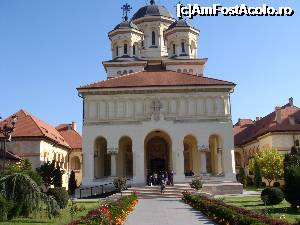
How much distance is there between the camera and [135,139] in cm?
4131

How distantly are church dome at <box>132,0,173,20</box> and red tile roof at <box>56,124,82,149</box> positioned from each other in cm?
2010

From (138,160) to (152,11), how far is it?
24944 millimetres

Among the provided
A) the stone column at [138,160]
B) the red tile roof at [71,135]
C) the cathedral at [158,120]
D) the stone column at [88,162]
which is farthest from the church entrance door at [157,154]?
the red tile roof at [71,135]

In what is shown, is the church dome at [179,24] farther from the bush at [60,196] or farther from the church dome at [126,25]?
the bush at [60,196]

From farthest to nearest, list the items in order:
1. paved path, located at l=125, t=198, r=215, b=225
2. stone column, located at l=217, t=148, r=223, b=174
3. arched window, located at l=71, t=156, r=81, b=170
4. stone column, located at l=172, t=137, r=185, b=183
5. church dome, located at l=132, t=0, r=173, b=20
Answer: arched window, located at l=71, t=156, r=81, b=170
church dome, located at l=132, t=0, r=173, b=20
stone column, located at l=217, t=148, r=223, b=174
stone column, located at l=172, t=137, r=185, b=183
paved path, located at l=125, t=198, r=215, b=225

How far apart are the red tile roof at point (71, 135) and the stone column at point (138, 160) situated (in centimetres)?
2415

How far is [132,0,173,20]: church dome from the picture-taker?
Answer: 191ft

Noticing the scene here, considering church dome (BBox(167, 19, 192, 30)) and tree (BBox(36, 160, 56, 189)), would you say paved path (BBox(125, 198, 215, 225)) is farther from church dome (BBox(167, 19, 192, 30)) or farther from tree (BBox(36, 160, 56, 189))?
church dome (BBox(167, 19, 192, 30))

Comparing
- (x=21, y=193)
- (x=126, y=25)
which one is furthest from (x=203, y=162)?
(x=21, y=193)

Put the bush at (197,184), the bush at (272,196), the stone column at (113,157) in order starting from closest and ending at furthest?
the bush at (272,196) < the bush at (197,184) < the stone column at (113,157)

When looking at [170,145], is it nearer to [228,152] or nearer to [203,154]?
[203,154]

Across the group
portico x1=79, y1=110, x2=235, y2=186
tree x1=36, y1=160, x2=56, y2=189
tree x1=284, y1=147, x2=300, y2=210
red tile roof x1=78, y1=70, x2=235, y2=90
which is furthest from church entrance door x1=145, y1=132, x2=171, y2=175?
tree x1=284, y1=147, x2=300, y2=210

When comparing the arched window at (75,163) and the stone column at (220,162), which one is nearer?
the stone column at (220,162)

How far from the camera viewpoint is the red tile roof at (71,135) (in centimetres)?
6481
